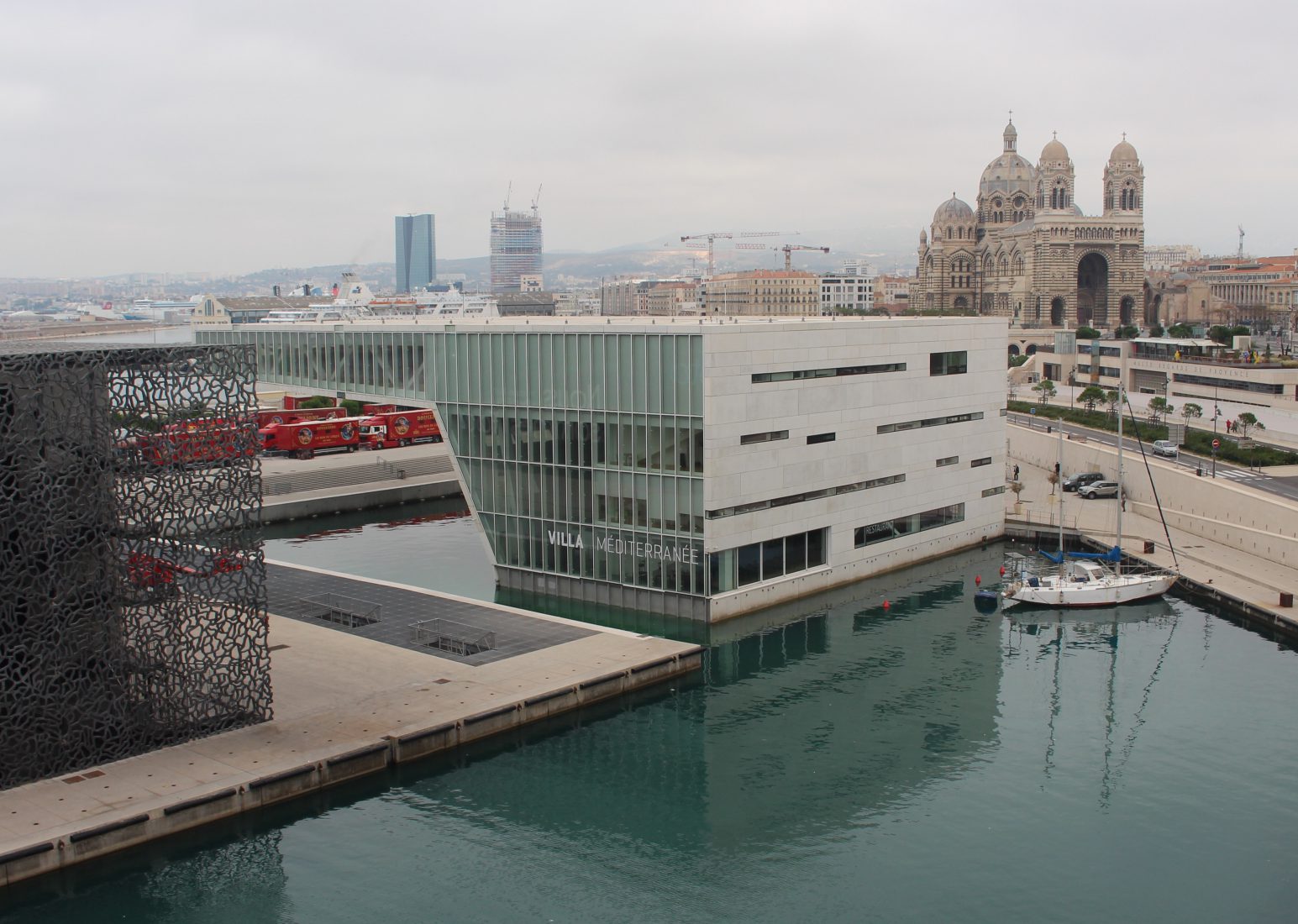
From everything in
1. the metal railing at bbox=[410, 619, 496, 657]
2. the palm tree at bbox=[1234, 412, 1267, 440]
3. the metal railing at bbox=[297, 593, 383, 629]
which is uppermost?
the palm tree at bbox=[1234, 412, 1267, 440]

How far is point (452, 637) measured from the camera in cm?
4734

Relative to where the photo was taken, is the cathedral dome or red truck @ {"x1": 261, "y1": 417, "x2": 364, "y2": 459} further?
the cathedral dome

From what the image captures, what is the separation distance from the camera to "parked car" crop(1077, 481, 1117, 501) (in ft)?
257

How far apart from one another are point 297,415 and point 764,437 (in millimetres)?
62136

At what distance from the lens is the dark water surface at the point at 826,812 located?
30.3m

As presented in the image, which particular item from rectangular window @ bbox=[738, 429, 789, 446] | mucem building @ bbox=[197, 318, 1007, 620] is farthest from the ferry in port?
rectangular window @ bbox=[738, 429, 789, 446]

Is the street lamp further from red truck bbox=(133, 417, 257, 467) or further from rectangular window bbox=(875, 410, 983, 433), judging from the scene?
red truck bbox=(133, 417, 257, 467)

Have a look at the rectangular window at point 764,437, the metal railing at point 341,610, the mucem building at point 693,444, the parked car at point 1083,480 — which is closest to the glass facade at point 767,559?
the mucem building at point 693,444

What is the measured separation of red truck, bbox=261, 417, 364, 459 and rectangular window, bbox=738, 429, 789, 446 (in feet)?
169

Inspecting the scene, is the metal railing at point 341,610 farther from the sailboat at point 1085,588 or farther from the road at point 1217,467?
the road at point 1217,467

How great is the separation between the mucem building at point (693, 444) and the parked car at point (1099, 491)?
1678 cm

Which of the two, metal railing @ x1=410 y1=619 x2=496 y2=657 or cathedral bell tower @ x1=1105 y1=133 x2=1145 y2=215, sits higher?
cathedral bell tower @ x1=1105 y1=133 x2=1145 y2=215

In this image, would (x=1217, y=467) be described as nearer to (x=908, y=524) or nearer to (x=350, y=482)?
(x=908, y=524)

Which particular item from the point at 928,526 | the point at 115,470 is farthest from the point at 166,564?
the point at 928,526
